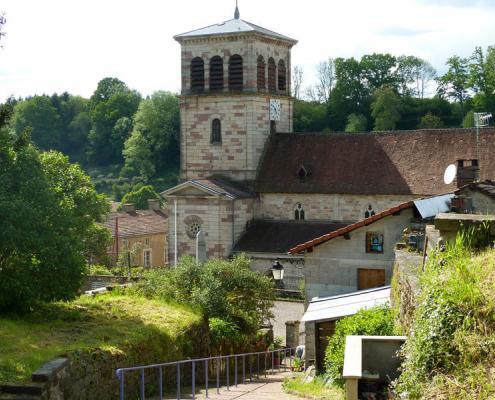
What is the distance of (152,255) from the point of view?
197 feet

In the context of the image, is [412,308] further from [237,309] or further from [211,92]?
[211,92]

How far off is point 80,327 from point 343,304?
6215 millimetres

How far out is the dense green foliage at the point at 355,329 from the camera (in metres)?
13.2

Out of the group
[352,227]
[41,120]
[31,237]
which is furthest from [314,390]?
[41,120]

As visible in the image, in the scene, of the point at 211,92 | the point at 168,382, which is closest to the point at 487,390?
the point at 168,382

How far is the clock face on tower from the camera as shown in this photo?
46.2 meters

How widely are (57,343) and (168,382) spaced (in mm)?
2898

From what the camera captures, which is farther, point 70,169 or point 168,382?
point 70,169

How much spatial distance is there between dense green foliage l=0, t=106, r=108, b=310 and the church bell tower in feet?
87.9

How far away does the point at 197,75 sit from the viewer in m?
46.2

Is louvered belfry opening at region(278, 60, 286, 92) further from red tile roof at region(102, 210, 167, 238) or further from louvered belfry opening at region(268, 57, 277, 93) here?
red tile roof at region(102, 210, 167, 238)

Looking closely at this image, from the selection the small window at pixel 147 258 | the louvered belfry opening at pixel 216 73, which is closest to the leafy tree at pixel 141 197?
the small window at pixel 147 258

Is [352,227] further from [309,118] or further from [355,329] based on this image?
[309,118]

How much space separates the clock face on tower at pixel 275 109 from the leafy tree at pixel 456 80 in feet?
146
